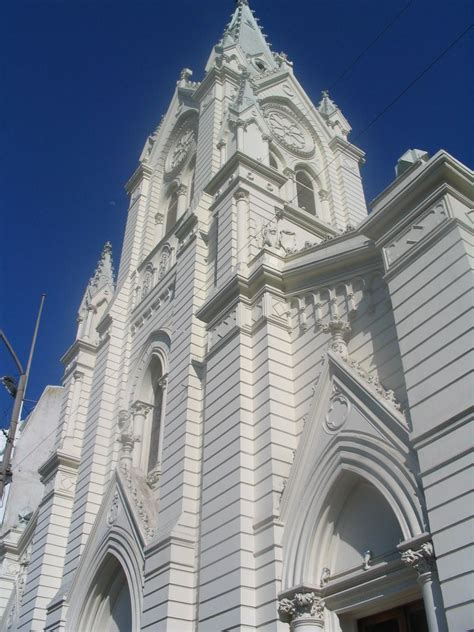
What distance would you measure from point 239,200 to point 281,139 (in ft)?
31.5

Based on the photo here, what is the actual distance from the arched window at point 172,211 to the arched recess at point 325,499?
686 inches

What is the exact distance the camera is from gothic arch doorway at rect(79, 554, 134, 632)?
16.5 m

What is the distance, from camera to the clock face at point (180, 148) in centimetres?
2844

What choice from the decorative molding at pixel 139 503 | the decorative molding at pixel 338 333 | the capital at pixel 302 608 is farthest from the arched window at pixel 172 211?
the capital at pixel 302 608

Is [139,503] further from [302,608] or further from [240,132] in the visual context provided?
[240,132]

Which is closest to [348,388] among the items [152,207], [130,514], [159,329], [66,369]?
[130,514]

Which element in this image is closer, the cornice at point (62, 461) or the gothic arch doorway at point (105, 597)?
the gothic arch doorway at point (105, 597)

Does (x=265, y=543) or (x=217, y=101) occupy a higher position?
(x=217, y=101)

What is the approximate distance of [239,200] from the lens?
18.6 metres

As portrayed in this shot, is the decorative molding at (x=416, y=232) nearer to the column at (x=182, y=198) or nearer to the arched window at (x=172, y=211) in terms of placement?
the column at (x=182, y=198)

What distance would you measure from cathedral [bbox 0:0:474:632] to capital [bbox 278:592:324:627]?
0.13ft

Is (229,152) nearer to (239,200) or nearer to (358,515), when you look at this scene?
(239,200)

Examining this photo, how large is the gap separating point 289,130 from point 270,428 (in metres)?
18.9

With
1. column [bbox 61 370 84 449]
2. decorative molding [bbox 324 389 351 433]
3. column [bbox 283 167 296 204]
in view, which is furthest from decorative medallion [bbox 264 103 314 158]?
decorative molding [bbox 324 389 351 433]
